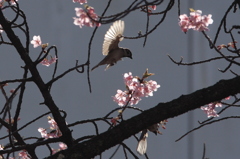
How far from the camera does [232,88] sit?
1570 millimetres

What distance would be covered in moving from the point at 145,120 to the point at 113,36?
0.87m

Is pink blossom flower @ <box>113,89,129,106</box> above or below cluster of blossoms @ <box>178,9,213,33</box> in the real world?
below

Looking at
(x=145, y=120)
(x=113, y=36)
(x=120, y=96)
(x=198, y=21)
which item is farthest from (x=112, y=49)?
(x=145, y=120)

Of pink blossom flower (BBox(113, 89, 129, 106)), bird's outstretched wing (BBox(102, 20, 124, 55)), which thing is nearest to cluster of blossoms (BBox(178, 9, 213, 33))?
bird's outstretched wing (BBox(102, 20, 124, 55))

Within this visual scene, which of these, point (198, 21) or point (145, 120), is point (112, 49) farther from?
point (145, 120)

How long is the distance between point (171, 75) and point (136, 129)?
3.16 metres

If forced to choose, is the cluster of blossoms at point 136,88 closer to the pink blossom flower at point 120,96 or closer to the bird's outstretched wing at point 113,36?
the pink blossom flower at point 120,96

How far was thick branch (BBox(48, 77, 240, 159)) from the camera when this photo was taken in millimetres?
1552

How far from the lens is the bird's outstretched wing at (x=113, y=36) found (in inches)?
89.4

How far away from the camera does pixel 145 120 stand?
5.13 ft

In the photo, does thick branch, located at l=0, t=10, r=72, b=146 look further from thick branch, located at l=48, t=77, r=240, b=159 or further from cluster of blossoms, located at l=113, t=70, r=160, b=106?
cluster of blossoms, located at l=113, t=70, r=160, b=106

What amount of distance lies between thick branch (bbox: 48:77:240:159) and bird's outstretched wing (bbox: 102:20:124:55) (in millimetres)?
771

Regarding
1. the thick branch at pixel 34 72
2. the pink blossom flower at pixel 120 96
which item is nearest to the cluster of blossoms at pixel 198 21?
the pink blossom flower at pixel 120 96

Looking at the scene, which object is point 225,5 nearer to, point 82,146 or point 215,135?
point 215,135
